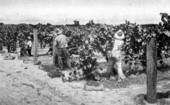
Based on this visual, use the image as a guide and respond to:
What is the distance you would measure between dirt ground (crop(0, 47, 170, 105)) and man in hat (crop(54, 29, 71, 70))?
172cm

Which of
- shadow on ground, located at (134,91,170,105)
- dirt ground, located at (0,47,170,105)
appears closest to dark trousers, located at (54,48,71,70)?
dirt ground, located at (0,47,170,105)

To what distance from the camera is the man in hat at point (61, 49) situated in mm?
11913

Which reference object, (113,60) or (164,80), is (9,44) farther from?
(164,80)

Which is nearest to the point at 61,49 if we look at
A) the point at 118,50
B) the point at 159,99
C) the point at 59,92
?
the point at 118,50

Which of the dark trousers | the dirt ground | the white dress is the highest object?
the white dress

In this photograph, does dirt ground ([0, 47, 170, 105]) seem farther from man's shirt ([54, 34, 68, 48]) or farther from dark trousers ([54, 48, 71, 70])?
man's shirt ([54, 34, 68, 48])

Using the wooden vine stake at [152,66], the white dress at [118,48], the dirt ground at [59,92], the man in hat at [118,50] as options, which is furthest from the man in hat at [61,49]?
the wooden vine stake at [152,66]

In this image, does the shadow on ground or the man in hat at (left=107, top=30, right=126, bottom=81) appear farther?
the man in hat at (left=107, top=30, right=126, bottom=81)

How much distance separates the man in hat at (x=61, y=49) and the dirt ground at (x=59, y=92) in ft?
5.63

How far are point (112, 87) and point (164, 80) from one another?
1.89 m

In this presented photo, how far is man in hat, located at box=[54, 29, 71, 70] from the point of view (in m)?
11.9

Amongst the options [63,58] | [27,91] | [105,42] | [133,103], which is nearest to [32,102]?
[27,91]

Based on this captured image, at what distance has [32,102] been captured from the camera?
23.8 ft

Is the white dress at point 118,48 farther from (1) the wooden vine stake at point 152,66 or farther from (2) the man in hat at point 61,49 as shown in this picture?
(2) the man in hat at point 61,49
